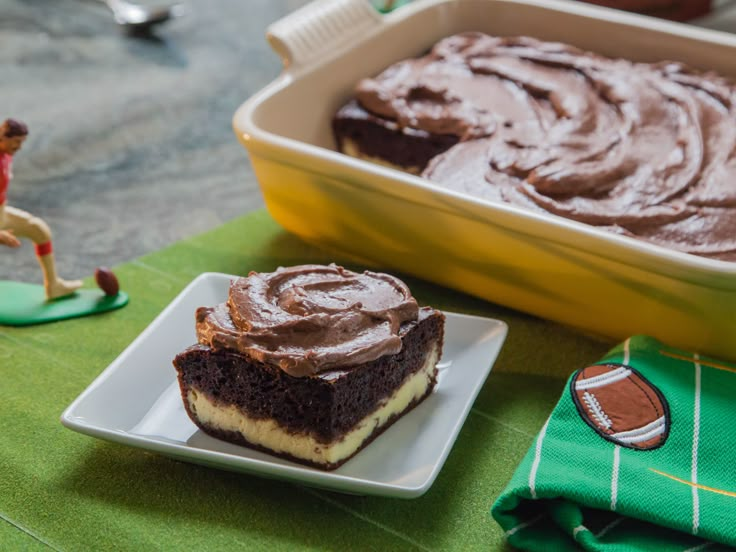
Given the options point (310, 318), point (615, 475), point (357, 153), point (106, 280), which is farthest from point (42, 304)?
point (615, 475)

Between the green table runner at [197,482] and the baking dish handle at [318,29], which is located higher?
the baking dish handle at [318,29]

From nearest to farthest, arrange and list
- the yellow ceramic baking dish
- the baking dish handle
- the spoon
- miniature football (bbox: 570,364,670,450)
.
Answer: miniature football (bbox: 570,364,670,450) < the yellow ceramic baking dish < the baking dish handle < the spoon

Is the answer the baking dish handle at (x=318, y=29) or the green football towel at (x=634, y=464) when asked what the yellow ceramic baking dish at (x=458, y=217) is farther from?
the green football towel at (x=634, y=464)

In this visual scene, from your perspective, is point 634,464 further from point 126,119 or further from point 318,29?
point 126,119

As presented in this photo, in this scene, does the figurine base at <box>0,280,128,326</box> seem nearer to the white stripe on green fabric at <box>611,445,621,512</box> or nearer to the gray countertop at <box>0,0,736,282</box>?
the gray countertop at <box>0,0,736,282</box>

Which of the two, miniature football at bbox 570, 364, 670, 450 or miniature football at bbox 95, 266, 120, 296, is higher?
miniature football at bbox 570, 364, 670, 450

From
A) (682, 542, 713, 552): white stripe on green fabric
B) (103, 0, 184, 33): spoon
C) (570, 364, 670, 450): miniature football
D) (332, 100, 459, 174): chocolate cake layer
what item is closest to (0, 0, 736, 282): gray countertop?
(103, 0, 184, 33): spoon

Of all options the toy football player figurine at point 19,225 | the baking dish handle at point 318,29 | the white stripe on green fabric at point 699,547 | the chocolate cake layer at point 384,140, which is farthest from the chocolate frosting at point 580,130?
the toy football player figurine at point 19,225
